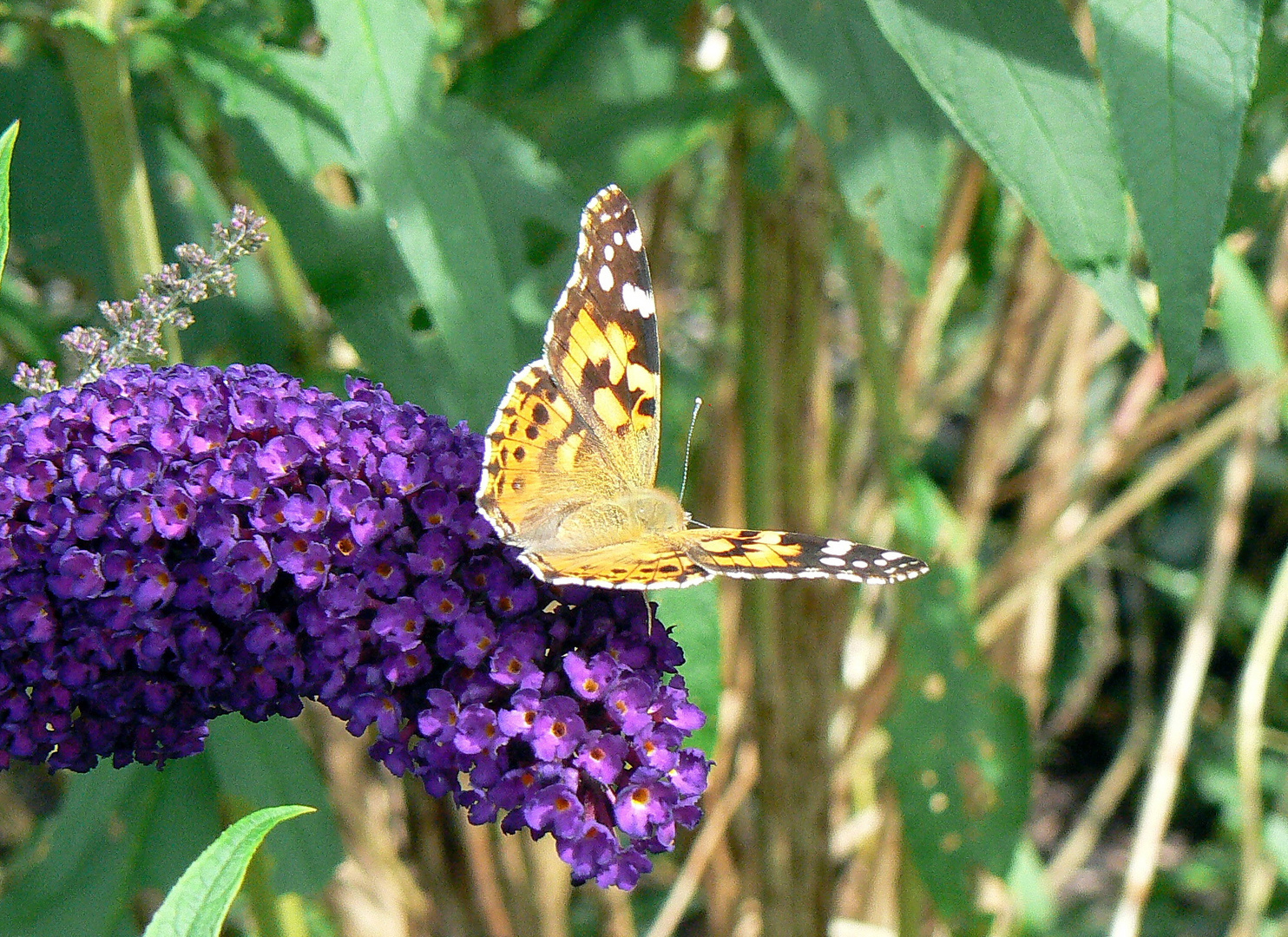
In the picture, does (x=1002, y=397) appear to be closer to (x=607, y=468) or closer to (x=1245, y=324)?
(x=1245, y=324)

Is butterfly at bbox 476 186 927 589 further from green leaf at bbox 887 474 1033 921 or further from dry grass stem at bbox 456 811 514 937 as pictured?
dry grass stem at bbox 456 811 514 937

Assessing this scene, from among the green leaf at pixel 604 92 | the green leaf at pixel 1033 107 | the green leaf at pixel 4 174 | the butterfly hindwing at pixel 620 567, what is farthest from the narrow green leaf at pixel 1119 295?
the green leaf at pixel 4 174

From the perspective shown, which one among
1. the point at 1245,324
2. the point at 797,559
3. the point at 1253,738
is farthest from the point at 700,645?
the point at 1253,738

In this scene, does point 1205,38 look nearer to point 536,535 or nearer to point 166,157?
point 536,535

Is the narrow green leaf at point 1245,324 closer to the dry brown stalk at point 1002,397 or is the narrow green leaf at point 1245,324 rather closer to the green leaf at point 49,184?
the dry brown stalk at point 1002,397

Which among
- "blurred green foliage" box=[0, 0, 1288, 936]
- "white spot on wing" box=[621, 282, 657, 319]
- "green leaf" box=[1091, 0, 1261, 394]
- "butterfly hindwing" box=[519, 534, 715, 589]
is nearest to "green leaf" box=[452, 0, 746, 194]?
"blurred green foliage" box=[0, 0, 1288, 936]

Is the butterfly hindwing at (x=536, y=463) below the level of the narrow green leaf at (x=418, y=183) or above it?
below
